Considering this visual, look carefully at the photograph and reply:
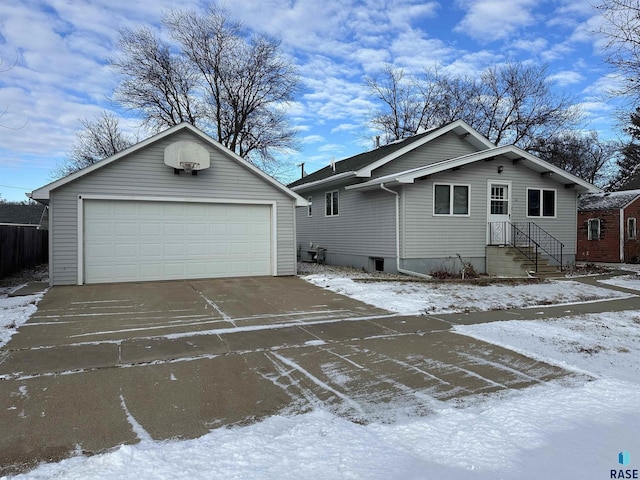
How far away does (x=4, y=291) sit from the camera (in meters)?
10.5

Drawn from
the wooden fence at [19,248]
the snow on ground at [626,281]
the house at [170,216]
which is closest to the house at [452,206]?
the snow on ground at [626,281]

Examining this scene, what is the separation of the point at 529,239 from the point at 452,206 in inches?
133

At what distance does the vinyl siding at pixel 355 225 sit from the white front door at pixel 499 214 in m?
3.74

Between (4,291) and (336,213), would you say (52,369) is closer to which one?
(4,291)

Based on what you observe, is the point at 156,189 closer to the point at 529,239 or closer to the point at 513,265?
the point at 513,265

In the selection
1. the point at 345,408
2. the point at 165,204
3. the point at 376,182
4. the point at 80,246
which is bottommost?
the point at 345,408

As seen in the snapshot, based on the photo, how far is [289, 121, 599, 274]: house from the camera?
1411cm

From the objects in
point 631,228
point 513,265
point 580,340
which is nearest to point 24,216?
point 513,265

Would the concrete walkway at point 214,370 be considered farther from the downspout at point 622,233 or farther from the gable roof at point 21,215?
the gable roof at point 21,215

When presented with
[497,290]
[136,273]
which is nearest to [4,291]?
[136,273]

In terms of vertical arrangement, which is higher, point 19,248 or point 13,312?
point 19,248

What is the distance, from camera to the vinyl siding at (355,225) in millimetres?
14711

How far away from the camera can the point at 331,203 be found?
1855cm

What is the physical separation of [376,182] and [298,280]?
4.37 m
